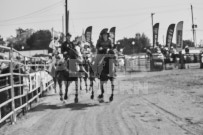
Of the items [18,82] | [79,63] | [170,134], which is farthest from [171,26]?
[170,134]

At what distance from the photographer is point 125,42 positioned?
135500mm

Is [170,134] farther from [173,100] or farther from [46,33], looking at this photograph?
[46,33]

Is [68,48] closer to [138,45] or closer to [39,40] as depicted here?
[39,40]

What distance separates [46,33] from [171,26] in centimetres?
9344

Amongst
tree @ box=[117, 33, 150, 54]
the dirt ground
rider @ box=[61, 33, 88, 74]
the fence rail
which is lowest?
the dirt ground

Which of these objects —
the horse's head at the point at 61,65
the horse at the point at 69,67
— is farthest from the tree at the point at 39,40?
the horse at the point at 69,67

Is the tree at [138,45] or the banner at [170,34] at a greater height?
the tree at [138,45]

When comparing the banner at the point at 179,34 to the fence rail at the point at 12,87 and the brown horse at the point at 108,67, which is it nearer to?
the brown horse at the point at 108,67

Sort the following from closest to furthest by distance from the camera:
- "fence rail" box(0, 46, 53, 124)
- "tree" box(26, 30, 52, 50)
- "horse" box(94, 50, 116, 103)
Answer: "fence rail" box(0, 46, 53, 124) → "horse" box(94, 50, 116, 103) → "tree" box(26, 30, 52, 50)

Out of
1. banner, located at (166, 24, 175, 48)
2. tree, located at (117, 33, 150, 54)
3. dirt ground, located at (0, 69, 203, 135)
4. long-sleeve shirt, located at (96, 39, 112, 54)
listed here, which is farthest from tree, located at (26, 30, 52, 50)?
dirt ground, located at (0, 69, 203, 135)

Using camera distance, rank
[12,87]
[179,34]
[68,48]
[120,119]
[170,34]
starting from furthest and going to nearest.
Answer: [170,34] < [179,34] < [68,48] < [12,87] < [120,119]

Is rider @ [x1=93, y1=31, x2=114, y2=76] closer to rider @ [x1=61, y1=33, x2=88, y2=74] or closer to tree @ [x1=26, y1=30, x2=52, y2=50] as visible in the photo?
rider @ [x1=61, y1=33, x2=88, y2=74]

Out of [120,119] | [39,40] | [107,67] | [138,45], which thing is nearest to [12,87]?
[120,119]

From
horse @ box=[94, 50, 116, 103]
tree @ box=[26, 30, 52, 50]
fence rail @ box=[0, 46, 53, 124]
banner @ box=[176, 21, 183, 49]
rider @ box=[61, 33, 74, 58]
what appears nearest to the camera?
fence rail @ box=[0, 46, 53, 124]
